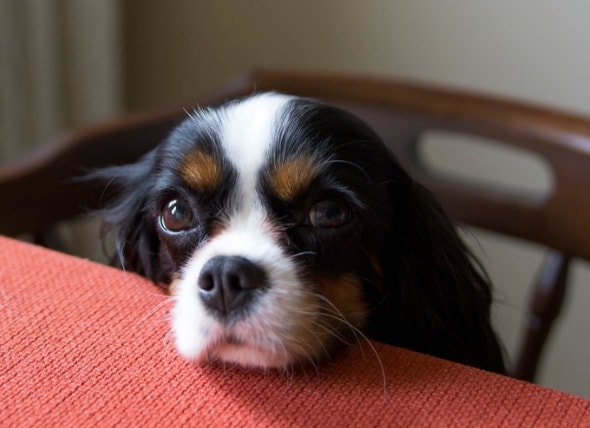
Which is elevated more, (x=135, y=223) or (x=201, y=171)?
(x=201, y=171)

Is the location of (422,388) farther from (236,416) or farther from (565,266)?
(565,266)

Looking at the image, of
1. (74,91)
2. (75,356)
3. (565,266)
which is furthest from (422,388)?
(74,91)

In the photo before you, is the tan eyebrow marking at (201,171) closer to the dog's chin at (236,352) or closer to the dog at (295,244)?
the dog at (295,244)

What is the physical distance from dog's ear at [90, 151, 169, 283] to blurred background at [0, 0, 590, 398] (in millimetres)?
686

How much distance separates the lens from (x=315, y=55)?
6.32 feet

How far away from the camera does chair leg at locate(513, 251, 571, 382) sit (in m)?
1.22

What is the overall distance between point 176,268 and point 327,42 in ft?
3.91

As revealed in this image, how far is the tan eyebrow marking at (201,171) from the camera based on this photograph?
0.77 metres

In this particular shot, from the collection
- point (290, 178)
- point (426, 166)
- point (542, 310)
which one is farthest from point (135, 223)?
point (542, 310)

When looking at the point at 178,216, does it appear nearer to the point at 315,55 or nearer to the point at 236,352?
the point at 236,352

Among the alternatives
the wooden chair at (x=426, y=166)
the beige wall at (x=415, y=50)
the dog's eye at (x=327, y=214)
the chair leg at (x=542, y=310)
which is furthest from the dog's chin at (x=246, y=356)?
the beige wall at (x=415, y=50)

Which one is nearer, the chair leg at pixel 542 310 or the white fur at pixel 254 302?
the white fur at pixel 254 302

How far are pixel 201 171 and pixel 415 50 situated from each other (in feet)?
A: 3.75

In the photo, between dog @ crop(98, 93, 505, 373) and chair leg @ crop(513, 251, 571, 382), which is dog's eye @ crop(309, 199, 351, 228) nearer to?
dog @ crop(98, 93, 505, 373)
